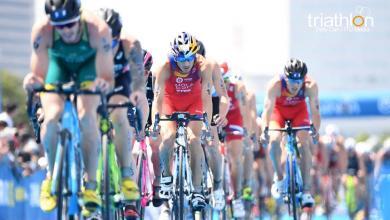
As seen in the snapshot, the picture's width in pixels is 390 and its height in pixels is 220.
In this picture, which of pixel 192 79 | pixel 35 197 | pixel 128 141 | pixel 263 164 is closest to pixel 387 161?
pixel 263 164

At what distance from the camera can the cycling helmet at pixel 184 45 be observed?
15.7 m

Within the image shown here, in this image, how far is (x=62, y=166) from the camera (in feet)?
38.9

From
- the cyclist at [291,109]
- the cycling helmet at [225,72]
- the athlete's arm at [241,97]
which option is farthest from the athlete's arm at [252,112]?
the cyclist at [291,109]

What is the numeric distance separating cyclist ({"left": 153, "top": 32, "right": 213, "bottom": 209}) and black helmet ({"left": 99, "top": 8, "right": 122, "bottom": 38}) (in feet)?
7.07

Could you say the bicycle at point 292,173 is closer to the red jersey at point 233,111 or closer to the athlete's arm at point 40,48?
the red jersey at point 233,111

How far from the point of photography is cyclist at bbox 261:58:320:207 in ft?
58.7

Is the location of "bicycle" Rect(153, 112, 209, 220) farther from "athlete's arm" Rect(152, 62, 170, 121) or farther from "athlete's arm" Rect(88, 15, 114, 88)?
"athlete's arm" Rect(88, 15, 114, 88)

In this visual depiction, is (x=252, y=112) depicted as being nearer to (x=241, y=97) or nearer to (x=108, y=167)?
(x=241, y=97)

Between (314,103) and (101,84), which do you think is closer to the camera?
(101,84)

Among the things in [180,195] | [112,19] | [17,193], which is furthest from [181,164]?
[17,193]

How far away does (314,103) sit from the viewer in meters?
18.1

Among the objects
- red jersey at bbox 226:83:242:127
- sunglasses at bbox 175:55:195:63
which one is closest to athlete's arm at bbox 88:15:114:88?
sunglasses at bbox 175:55:195:63

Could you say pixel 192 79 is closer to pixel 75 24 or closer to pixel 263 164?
pixel 75 24

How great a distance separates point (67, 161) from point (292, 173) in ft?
21.0
